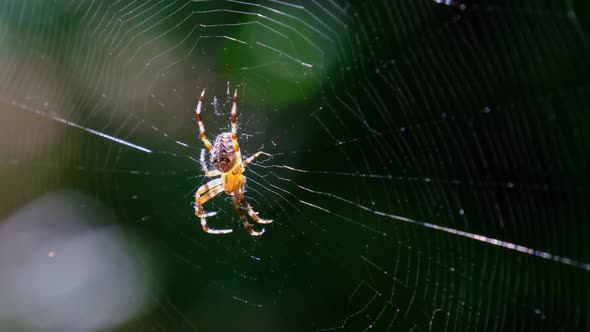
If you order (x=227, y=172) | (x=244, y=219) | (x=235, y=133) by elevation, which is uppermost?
(x=235, y=133)

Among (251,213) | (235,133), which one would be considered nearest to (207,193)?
(251,213)

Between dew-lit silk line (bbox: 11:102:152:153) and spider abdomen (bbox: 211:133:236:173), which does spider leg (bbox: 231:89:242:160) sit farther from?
dew-lit silk line (bbox: 11:102:152:153)

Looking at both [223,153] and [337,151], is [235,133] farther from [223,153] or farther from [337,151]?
[337,151]

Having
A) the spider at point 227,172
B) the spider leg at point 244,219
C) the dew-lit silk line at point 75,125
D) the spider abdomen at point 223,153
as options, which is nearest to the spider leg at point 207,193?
the spider at point 227,172

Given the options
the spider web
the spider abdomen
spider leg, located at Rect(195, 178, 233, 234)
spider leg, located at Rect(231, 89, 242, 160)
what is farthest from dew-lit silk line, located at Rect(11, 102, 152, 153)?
spider leg, located at Rect(231, 89, 242, 160)

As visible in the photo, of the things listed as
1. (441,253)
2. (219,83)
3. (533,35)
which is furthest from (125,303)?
(533,35)

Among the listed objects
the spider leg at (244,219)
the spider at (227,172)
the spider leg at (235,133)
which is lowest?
the spider leg at (244,219)

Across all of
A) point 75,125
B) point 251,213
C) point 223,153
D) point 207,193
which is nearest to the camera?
point 223,153

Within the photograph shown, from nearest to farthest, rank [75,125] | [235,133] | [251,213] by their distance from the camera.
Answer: [235,133] → [251,213] → [75,125]

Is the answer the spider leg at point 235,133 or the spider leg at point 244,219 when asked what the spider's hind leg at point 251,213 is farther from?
the spider leg at point 235,133
